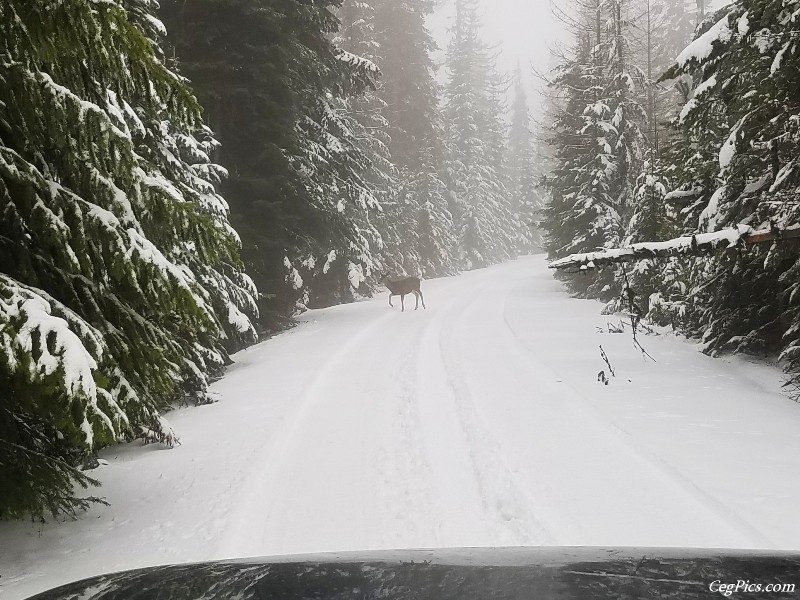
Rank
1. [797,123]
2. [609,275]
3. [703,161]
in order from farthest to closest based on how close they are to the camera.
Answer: [609,275] → [703,161] → [797,123]

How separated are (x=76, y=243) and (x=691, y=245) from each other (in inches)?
323

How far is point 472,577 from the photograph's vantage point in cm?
181

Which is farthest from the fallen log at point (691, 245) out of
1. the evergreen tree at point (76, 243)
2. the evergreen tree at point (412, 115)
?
the evergreen tree at point (412, 115)

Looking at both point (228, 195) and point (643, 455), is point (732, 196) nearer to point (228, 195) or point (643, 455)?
point (643, 455)

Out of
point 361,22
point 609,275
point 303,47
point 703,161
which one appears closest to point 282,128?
point 303,47

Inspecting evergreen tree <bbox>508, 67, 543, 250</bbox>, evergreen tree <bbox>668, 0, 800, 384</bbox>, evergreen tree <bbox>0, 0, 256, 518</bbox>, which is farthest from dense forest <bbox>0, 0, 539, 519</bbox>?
evergreen tree <bbox>508, 67, 543, 250</bbox>

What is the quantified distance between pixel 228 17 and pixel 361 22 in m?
17.2

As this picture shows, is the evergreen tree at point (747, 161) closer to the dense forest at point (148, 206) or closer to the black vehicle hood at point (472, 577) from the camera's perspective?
the black vehicle hood at point (472, 577)

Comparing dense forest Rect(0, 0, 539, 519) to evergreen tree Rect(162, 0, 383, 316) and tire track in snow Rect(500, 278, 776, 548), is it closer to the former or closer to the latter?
evergreen tree Rect(162, 0, 383, 316)

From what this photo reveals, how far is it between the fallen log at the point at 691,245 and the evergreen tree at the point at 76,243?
239 inches

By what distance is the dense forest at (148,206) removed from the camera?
3.42 metres

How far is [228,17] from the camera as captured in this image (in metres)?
14.3

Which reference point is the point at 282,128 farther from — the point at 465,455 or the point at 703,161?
the point at 465,455

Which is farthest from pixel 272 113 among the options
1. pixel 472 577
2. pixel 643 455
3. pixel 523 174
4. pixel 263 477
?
pixel 523 174
